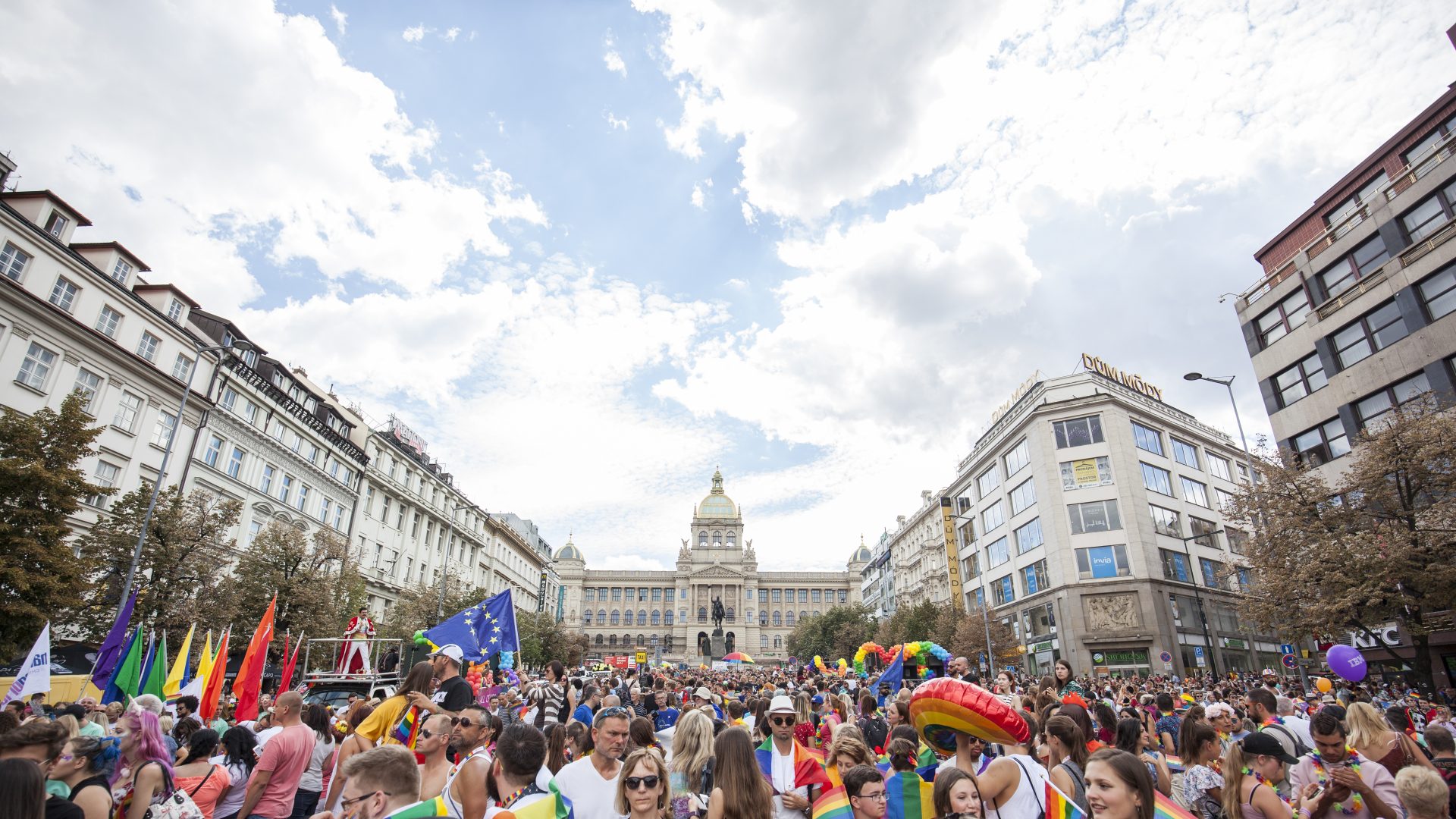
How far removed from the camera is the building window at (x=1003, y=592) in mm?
50625

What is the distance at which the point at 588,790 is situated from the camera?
4863 mm

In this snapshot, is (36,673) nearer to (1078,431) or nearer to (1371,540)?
(1371,540)

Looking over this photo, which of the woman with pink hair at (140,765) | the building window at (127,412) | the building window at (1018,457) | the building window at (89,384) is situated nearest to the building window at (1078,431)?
the building window at (1018,457)

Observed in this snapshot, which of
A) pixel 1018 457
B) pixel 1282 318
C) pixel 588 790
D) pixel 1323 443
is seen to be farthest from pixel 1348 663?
pixel 1018 457

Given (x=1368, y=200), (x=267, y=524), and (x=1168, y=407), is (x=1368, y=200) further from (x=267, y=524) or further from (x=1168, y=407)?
(x=267, y=524)

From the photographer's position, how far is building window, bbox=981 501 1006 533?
53594mm

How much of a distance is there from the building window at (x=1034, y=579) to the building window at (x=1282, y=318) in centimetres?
1931

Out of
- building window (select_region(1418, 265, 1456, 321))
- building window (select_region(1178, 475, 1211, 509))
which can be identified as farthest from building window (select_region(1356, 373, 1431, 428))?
building window (select_region(1178, 475, 1211, 509))

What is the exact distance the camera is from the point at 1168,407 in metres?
52.1

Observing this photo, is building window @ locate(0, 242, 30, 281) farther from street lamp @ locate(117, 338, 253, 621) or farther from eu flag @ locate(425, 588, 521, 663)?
eu flag @ locate(425, 588, 521, 663)

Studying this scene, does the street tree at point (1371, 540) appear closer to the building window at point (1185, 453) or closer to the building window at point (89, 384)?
Answer: the building window at point (1185, 453)

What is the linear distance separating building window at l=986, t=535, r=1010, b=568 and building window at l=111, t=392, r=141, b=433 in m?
52.4

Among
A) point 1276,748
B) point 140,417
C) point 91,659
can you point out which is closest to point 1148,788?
point 1276,748

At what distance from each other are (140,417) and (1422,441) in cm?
4550
